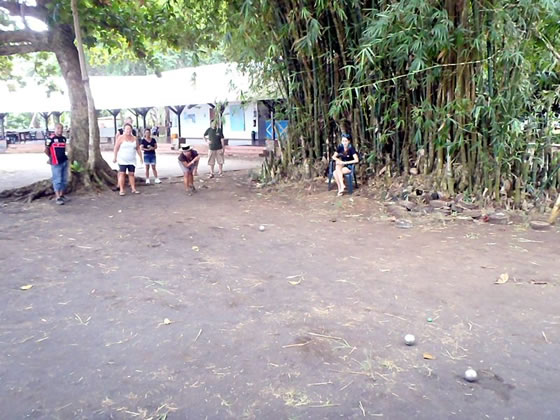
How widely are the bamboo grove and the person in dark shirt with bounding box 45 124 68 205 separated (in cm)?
342

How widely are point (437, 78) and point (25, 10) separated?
25.3 feet

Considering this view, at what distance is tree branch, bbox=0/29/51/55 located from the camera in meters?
9.45

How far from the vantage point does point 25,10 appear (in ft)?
30.9

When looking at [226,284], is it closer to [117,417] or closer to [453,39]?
[117,417]

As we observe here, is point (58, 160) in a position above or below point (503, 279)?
above

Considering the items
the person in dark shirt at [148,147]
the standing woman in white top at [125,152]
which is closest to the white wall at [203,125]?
the person in dark shirt at [148,147]

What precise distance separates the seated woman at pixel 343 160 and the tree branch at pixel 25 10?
6.21 meters

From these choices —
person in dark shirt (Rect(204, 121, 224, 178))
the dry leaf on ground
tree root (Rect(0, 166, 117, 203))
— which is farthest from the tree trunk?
the dry leaf on ground

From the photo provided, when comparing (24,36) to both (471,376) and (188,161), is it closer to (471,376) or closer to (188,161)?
(188,161)

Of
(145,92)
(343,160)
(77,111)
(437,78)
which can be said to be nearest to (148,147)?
(77,111)

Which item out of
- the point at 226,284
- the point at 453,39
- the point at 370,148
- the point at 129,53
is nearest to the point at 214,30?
the point at 129,53

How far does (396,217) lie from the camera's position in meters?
7.23

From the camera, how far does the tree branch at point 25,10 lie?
932 cm

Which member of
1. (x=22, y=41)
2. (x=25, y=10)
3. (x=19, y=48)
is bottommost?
(x=19, y=48)
